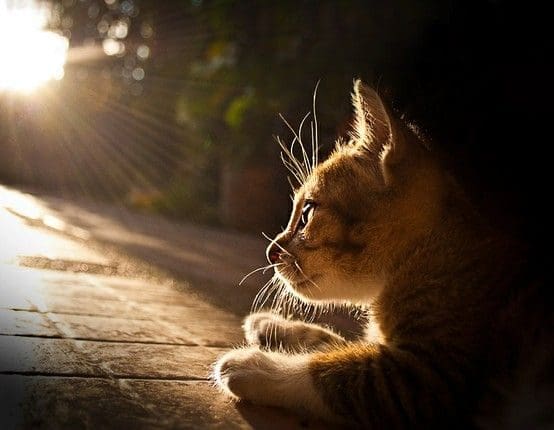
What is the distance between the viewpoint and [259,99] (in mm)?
6703

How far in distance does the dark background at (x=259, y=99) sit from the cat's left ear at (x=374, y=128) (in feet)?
0.48

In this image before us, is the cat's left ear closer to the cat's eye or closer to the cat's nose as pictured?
the cat's eye

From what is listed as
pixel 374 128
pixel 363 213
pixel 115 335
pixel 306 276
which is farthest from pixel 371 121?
pixel 115 335

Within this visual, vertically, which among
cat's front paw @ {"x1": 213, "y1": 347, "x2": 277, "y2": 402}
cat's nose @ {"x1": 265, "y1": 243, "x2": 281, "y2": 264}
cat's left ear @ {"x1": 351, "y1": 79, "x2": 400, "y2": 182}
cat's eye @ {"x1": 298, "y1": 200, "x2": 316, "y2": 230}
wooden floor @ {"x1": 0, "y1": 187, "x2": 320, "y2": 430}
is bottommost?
wooden floor @ {"x1": 0, "y1": 187, "x2": 320, "y2": 430}

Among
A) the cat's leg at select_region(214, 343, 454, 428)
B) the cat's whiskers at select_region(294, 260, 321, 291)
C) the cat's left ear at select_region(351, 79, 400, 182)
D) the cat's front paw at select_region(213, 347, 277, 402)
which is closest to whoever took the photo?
the cat's leg at select_region(214, 343, 454, 428)

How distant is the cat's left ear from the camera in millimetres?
2006

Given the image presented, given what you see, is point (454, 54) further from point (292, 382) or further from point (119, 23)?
point (119, 23)

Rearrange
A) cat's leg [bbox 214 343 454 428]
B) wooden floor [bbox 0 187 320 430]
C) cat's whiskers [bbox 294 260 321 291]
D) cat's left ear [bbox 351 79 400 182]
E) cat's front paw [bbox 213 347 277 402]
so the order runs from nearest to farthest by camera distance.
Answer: wooden floor [bbox 0 187 320 430]
cat's leg [bbox 214 343 454 428]
cat's front paw [bbox 213 347 277 402]
cat's left ear [bbox 351 79 400 182]
cat's whiskers [bbox 294 260 321 291]

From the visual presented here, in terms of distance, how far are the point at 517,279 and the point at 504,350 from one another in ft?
0.85

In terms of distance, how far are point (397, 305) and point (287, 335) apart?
0.56 m

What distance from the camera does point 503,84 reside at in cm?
281

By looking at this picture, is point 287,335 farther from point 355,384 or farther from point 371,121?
point 371,121

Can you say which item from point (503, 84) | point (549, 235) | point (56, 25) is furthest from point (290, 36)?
point (56, 25)

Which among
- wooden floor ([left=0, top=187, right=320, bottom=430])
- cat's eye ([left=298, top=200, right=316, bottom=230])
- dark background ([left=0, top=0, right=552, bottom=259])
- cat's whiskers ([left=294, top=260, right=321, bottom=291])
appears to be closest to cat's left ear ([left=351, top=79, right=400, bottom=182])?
dark background ([left=0, top=0, right=552, bottom=259])
